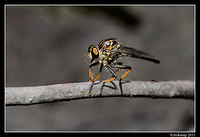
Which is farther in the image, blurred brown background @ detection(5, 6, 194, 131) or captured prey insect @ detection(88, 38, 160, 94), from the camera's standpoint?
blurred brown background @ detection(5, 6, 194, 131)

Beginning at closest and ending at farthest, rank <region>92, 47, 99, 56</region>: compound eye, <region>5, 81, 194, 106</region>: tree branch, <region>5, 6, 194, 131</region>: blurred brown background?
1. <region>5, 81, 194, 106</region>: tree branch
2. <region>92, 47, 99, 56</region>: compound eye
3. <region>5, 6, 194, 131</region>: blurred brown background

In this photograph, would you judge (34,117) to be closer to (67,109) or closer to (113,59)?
(67,109)

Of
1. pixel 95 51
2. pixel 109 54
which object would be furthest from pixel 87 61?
pixel 95 51

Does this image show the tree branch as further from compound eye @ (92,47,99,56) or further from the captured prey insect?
compound eye @ (92,47,99,56)

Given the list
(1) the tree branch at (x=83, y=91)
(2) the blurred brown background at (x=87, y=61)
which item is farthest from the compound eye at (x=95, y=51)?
(2) the blurred brown background at (x=87, y=61)

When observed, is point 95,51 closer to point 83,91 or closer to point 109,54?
point 109,54

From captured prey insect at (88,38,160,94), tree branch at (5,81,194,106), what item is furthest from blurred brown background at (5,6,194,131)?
captured prey insect at (88,38,160,94)
